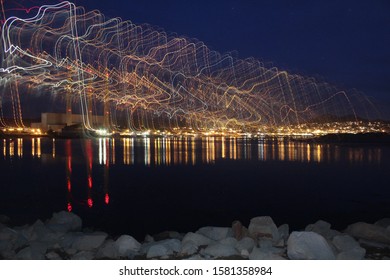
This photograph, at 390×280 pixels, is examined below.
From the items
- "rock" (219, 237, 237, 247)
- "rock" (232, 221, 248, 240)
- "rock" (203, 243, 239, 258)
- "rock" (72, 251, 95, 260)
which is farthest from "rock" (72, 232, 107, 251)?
"rock" (232, 221, 248, 240)

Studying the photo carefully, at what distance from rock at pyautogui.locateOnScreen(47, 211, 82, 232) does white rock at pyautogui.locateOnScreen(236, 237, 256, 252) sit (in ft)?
11.3

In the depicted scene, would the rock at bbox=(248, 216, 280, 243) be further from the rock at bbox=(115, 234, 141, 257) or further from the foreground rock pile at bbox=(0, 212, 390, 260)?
the rock at bbox=(115, 234, 141, 257)

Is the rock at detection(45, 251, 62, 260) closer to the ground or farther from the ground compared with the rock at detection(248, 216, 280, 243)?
closer to the ground

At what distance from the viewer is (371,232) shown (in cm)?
626

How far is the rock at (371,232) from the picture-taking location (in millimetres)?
6052

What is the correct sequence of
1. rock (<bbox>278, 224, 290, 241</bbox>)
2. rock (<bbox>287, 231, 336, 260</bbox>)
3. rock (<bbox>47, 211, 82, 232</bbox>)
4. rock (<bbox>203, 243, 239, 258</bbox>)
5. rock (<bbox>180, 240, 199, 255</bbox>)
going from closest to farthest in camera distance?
rock (<bbox>287, 231, 336, 260</bbox>), rock (<bbox>203, 243, 239, 258</bbox>), rock (<bbox>180, 240, 199, 255</bbox>), rock (<bbox>278, 224, 290, 241</bbox>), rock (<bbox>47, 211, 82, 232</bbox>)

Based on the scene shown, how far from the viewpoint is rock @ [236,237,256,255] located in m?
5.73

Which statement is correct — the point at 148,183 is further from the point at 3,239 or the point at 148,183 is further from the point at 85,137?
the point at 85,137

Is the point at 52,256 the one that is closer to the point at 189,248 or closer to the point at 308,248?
the point at 189,248

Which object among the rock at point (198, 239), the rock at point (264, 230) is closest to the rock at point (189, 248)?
the rock at point (198, 239)

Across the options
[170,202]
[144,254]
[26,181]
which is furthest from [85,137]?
[144,254]

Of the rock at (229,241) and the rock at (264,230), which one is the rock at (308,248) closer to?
the rock at (229,241)

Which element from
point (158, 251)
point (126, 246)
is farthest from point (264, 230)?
point (126, 246)
